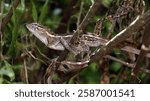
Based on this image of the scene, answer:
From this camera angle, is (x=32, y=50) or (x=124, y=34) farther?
(x=32, y=50)

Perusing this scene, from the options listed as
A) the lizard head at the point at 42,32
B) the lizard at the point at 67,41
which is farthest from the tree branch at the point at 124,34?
the lizard head at the point at 42,32

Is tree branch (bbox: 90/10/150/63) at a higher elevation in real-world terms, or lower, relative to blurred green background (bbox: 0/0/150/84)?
higher

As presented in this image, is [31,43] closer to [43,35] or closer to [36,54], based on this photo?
[36,54]

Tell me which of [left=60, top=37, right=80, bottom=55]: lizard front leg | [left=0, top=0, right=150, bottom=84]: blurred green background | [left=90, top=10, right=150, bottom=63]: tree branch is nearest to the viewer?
[left=90, top=10, right=150, bottom=63]: tree branch

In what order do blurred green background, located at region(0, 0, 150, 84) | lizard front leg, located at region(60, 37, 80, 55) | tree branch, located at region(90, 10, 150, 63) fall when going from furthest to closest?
blurred green background, located at region(0, 0, 150, 84)
lizard front leg, located at region(60, 37, 80, 55)
tree branch, located at region(90, 10, 150, 63)

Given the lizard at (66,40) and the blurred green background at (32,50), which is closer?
the lizard at (66,40)

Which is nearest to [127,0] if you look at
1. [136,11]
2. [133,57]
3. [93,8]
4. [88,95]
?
[136,11]

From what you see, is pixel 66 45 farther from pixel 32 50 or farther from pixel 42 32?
pixel 32 50

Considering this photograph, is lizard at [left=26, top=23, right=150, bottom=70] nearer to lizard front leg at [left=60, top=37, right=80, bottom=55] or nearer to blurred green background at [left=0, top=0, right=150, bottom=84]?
lizard front leg at [left=60, top=37, right=80, bottom=55]

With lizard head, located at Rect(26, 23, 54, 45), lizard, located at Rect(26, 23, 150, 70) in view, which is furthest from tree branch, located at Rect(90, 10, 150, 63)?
lizard head, located at Rect(26, 23, 54, 45)

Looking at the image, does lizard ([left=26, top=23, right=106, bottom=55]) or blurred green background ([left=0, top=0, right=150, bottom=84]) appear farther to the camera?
blurred green background ([left=0, top=0, right=150, bottom=84])

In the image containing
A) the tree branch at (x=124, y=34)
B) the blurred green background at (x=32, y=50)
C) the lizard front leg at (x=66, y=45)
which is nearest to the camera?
the tree branch at (x=124, y=34)

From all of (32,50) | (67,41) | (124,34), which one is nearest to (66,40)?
(67,41)

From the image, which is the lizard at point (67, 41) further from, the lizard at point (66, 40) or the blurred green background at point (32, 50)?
the blurred green background at point (32, 50)
